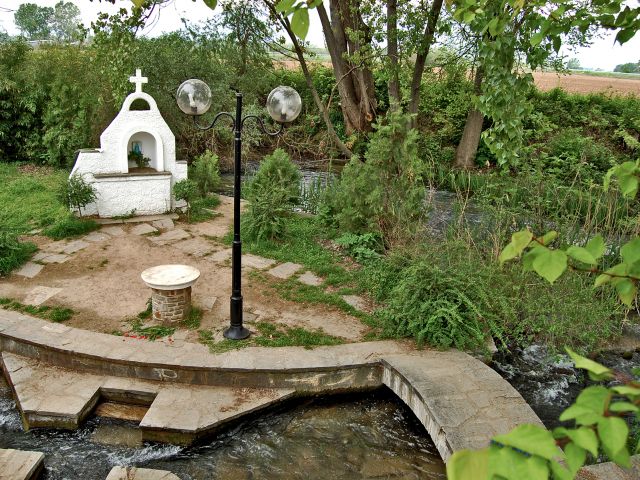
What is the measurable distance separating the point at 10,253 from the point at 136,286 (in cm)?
152

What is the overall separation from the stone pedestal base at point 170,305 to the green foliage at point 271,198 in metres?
2.21

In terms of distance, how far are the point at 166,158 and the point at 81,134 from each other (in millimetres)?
3547

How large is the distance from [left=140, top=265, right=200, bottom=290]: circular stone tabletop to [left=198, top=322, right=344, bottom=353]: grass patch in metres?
0.48

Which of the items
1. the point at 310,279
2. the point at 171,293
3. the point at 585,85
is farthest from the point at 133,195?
the point at 585,85

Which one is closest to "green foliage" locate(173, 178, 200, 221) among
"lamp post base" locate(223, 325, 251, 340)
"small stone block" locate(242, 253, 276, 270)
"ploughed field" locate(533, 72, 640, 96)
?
"small stone block" locate(242, 253, 276, 270)

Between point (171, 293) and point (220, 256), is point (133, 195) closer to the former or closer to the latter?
point (220, 256)

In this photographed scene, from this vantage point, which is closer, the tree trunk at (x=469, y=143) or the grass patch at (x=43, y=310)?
the grass patch at (x=43, y=310)

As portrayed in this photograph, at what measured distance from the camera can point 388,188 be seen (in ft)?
21.7

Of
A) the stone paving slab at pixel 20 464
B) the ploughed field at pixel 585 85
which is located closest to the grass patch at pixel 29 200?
the stone paving slab at pixel 20 464

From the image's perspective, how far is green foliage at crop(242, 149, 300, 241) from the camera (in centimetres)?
702

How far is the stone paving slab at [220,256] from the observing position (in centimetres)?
648

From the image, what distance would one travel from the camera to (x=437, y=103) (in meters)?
14.7

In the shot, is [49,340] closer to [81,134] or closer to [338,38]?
[81,134]

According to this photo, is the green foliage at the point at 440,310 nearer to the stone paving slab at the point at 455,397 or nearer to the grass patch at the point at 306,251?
the stone paving slab at the point at 455,397
